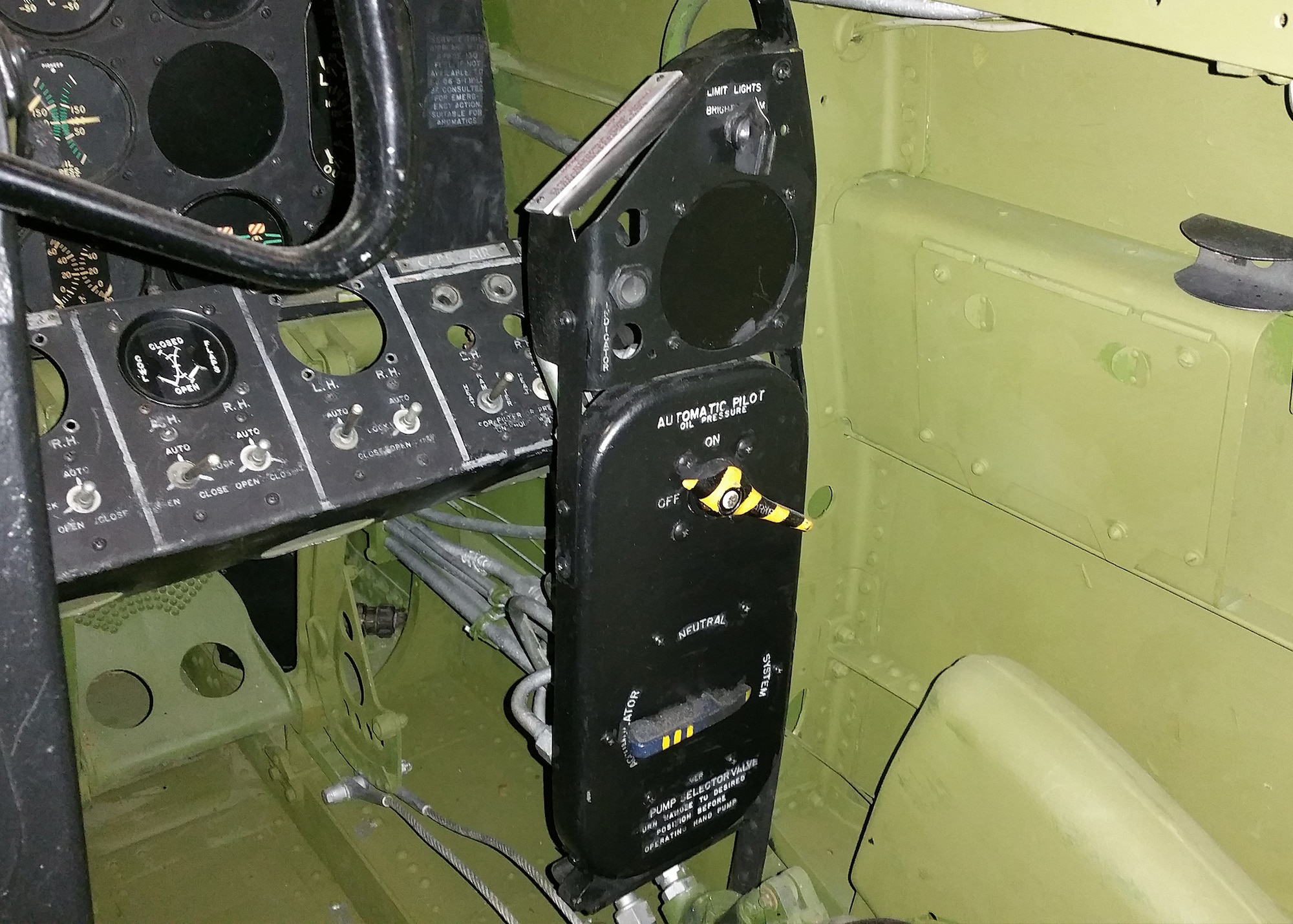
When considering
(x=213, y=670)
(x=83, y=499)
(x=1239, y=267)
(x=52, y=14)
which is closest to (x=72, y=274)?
(x=52, y=14)

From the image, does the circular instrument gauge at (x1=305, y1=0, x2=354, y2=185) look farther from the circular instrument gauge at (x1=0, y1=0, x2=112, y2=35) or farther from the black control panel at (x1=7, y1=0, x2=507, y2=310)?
the circular instrument gauge at (x1=0, y1=0, x2=112, y2=35)

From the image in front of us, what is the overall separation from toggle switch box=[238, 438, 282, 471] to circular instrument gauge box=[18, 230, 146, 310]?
0.31 metres


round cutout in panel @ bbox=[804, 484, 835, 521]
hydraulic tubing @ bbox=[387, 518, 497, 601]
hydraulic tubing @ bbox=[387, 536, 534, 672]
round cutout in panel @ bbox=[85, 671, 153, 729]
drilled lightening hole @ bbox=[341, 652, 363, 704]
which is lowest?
round cutout in panel @ bbox=[85, 671, 153, 729]

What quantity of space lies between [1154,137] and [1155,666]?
63 cm

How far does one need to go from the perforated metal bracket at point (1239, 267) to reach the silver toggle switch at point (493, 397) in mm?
819

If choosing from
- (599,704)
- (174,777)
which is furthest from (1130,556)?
(174,777)

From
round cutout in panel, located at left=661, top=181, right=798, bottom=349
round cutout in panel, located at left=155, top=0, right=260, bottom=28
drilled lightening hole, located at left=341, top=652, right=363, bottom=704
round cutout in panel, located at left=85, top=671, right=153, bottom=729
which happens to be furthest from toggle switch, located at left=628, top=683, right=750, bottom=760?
round cutout in panel, located at left=85, top=671, right=153, bottom=729

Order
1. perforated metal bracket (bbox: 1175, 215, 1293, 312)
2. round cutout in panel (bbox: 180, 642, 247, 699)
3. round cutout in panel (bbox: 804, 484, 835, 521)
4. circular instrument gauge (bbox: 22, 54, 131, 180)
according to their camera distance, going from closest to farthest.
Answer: perforated metal bracket (bbox: 1175, 215, 1293, 312) → circular instrument gauge (bbox: 22, 54, 131, 180) → round cutout in panel (bbox: 804, 484, 835, 521) → round cutout in panel (bbox: 180, 642, 247, 699)

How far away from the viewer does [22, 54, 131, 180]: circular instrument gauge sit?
135 centimetres

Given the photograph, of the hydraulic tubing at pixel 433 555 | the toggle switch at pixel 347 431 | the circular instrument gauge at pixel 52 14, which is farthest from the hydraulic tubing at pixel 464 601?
the circular instrument gauge at pixel 52 14

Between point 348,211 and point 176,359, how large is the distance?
2.29 feet

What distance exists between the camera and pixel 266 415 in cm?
129

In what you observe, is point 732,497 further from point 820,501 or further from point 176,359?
point 176,359

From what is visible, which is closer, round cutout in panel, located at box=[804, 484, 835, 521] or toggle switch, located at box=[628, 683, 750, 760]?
toggle switch, located at box=[628, 683, 750, 760]
